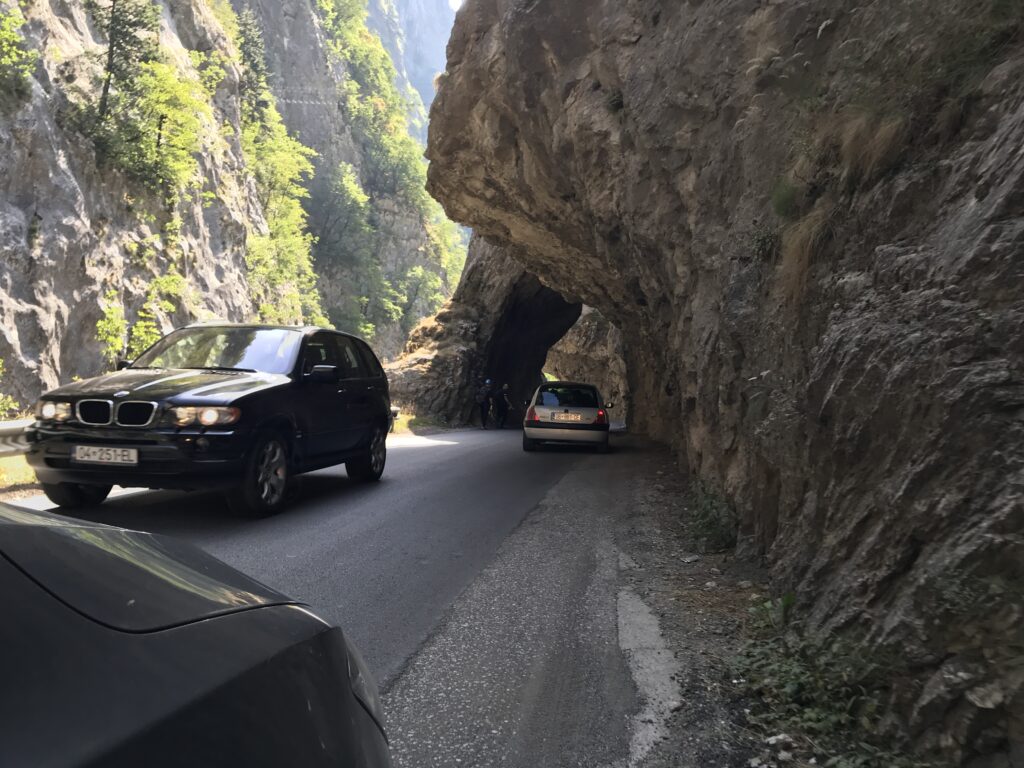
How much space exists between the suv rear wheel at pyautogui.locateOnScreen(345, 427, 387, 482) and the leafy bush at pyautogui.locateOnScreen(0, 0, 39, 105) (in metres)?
15.0

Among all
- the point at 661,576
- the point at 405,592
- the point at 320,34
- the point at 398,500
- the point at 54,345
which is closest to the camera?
the point at 405,592

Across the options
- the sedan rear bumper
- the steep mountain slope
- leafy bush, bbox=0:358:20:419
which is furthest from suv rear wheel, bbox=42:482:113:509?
the steep mountain slope

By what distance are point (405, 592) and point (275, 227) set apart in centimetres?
4224

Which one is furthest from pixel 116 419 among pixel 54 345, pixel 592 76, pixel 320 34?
pixel 320 34

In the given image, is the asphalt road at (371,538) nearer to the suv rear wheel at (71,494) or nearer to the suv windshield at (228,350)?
the suv rear wheel at (71,494)

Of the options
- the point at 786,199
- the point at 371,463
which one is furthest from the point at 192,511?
the point at 786,199

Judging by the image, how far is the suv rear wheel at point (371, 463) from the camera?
9.05 meters

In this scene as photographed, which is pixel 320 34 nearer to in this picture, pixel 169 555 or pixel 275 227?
pixel 275 227

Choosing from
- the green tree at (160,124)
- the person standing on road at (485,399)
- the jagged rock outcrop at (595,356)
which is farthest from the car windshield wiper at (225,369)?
the jagged rock outcrop at (595,356)

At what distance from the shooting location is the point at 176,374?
6.80 m

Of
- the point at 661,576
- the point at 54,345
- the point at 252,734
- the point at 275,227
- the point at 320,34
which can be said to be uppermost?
the point at 320,34

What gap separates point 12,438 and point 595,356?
40.0m

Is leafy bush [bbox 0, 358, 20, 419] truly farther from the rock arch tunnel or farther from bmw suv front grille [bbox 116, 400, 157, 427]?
the rock arch tunnel

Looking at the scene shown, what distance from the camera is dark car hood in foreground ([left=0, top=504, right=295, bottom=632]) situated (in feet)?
4.00
